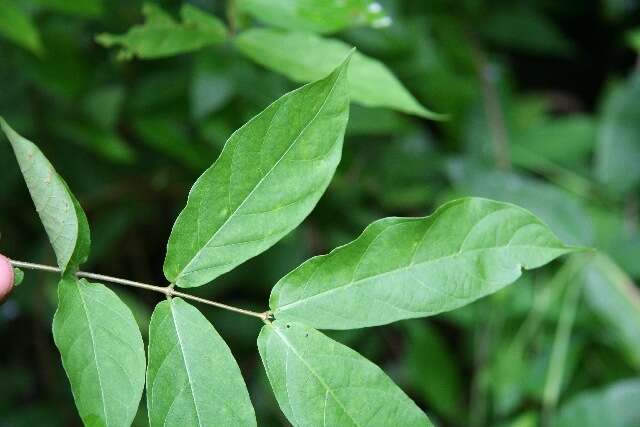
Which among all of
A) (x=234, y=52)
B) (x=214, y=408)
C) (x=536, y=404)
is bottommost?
(x=536, y=404)

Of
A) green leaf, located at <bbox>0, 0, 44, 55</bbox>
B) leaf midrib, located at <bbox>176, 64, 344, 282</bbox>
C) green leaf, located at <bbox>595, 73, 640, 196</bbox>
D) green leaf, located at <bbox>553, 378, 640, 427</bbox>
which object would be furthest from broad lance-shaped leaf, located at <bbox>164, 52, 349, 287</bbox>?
green leaf, located at <bbox>595, 73, 640, 196</bbox>

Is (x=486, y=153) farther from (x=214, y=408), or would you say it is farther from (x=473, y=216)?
(x=214, y=408)

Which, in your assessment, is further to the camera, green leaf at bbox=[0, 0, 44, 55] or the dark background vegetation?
the dark background vegetation

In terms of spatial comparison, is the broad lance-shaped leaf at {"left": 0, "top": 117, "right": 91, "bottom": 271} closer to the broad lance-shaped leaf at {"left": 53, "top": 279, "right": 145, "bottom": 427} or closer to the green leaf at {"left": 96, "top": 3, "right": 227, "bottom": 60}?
the broad lance-shaped leaf at {"left": 53, "top": 279, "right": 145, "bottom": 427}

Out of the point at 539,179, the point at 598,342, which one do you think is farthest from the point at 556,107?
the point at 598,342

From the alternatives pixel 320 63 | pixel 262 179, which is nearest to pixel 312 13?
pixel 320 63

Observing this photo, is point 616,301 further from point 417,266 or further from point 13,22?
point 13,22
